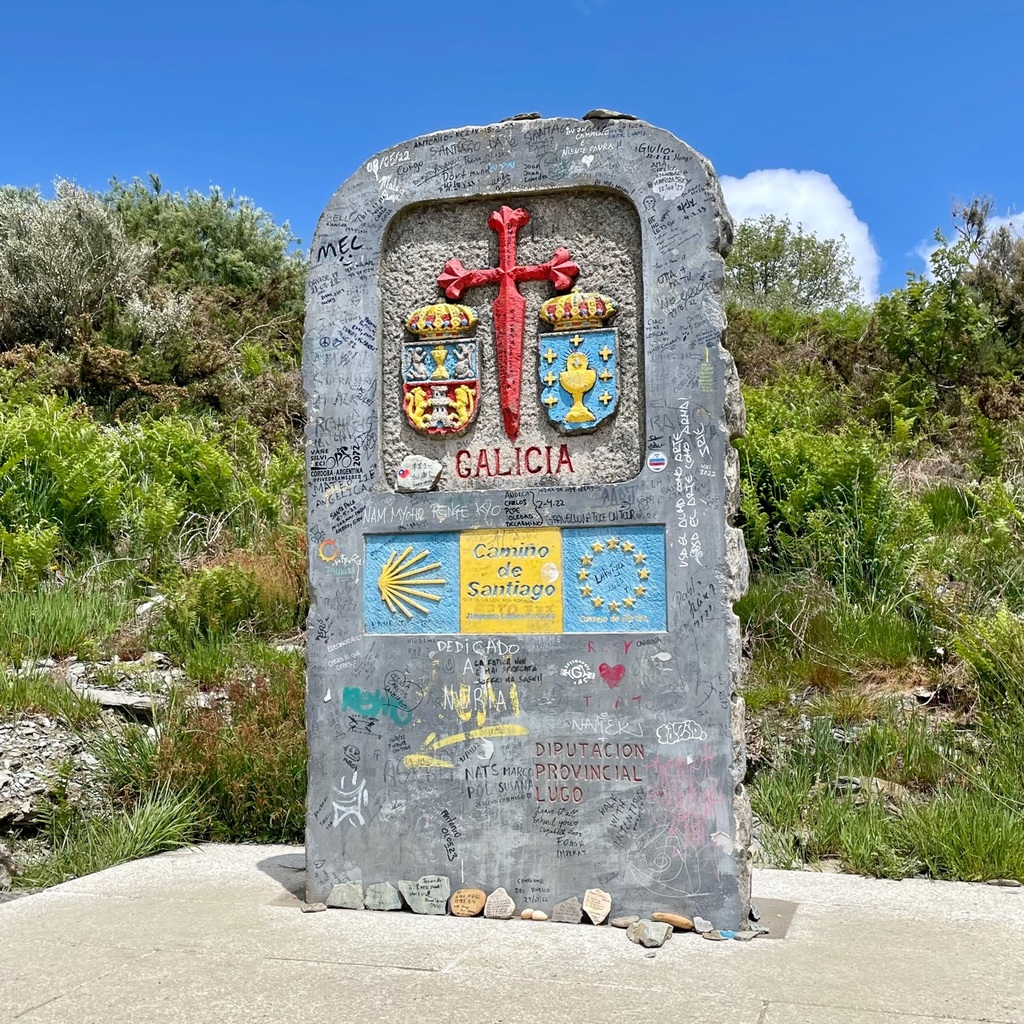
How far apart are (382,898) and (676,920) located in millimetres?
1325

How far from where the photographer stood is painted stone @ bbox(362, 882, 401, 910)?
4.88 metres

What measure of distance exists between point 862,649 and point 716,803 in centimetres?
→ 333

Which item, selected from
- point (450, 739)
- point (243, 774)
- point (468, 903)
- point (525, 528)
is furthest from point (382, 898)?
point (525, 528)

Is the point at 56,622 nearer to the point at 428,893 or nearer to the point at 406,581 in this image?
the point at 406,581

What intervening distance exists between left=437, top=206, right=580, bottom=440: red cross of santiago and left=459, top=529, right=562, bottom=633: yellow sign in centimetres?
50

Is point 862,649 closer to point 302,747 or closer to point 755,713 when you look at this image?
point 755,713

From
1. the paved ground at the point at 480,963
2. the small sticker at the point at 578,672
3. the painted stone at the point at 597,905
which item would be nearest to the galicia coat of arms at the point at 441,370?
the small sticker at the point at 578,672

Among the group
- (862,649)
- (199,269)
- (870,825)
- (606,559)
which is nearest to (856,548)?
(862,649)

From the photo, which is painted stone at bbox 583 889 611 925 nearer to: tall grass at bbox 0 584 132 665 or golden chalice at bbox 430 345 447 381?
golden chalice at bbox 430 345 447 381

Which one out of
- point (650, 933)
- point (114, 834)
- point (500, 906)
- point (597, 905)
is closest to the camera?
point (650, 933)

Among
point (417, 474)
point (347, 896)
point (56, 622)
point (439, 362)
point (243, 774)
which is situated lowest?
point (347, 896)

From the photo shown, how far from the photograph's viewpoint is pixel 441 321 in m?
5.20

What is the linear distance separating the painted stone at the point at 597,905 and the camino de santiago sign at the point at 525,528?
0.04 metres

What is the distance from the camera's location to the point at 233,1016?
136 inches
